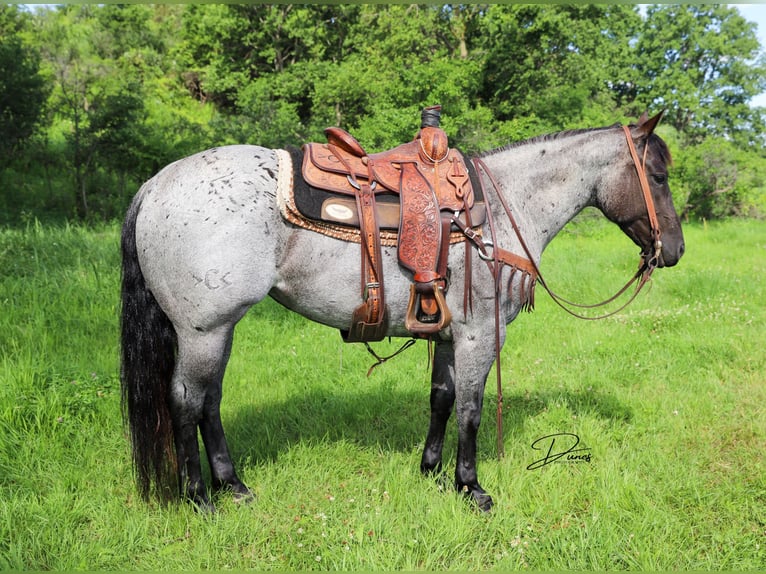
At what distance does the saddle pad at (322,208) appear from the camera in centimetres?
247

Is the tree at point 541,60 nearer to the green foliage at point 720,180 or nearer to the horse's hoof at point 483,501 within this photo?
the green foliage at point 720,180

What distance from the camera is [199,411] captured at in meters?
2.70

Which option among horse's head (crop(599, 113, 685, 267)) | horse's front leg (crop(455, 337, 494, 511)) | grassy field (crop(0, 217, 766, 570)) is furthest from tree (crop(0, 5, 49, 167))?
horse's head (crop(599, 113, 685, 267))

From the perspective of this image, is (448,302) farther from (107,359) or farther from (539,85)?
(539,85)

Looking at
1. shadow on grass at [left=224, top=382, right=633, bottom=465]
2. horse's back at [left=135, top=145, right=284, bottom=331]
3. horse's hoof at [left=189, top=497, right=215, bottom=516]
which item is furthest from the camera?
shadow on grass at [left=224, top=382, right=633, bottom=465]

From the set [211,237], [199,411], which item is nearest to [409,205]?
[211,237]

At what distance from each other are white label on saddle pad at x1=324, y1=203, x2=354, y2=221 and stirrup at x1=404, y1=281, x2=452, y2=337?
0.49 metres

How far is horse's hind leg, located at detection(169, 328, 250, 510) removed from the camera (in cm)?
256

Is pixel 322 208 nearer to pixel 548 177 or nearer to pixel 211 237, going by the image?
pixel 211 237

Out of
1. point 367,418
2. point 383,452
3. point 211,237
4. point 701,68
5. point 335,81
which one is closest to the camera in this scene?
point 211,237

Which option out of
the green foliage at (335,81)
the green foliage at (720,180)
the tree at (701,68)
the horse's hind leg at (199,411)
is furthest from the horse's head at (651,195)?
the tree at (701,68)

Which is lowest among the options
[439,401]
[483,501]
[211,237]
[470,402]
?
[483,501]

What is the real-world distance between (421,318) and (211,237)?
1141 millimetres

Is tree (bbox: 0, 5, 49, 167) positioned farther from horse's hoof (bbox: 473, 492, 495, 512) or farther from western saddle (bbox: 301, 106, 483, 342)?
horse's hoof (bbox: 473, 492, 495, 512)
